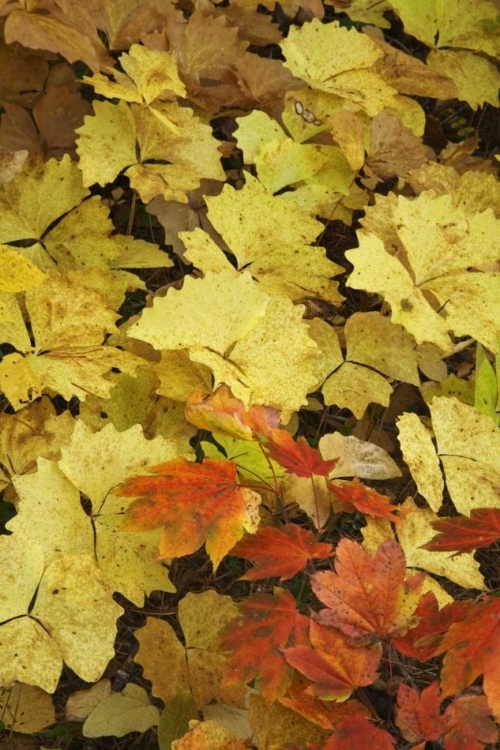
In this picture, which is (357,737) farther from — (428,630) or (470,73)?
(470,73)

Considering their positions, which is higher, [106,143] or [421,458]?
[106,143]

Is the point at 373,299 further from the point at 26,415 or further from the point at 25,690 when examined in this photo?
the point at 25,690

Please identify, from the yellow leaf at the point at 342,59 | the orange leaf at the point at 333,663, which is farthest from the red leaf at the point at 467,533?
the yellow leaf at the point at 342,59

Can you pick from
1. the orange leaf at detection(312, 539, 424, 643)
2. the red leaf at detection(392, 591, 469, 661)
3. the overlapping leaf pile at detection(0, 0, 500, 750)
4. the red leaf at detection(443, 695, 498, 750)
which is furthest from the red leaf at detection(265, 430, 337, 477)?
the red leaf at detection(443, 695, 498, 750)

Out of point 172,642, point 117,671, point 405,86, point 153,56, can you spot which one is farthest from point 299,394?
point 405,86

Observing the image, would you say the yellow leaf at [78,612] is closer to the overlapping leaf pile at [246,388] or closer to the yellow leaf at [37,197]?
the overlapping leaf pile at [246,388]

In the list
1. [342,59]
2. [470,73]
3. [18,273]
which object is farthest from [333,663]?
[470,73]
